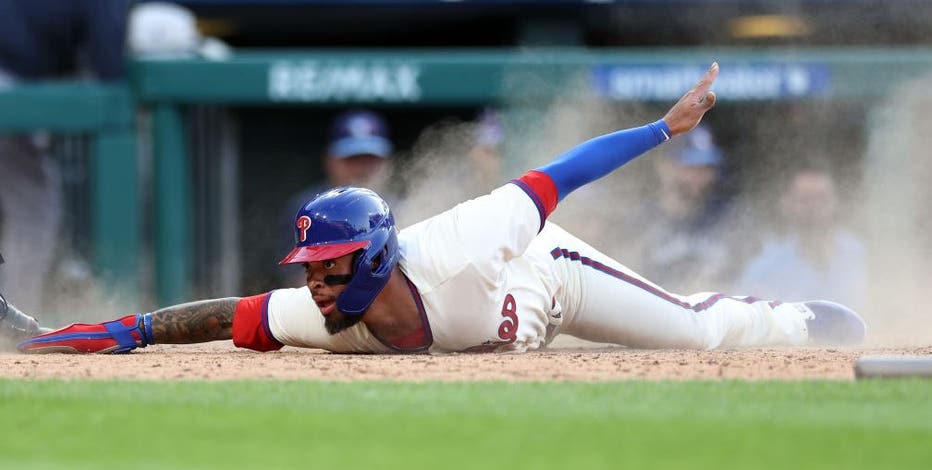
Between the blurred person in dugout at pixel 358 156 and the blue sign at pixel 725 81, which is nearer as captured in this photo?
the blurred person in dugout at pixel 358 156

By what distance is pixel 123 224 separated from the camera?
8680 millimetres

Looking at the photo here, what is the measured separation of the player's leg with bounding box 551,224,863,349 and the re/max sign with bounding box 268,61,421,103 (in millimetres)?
3345

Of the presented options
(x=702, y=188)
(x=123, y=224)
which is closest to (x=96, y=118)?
(x=123, y=224)

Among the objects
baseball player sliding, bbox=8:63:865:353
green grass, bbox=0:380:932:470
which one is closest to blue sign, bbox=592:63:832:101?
baseball player sliding, bbox=8:63:865:353

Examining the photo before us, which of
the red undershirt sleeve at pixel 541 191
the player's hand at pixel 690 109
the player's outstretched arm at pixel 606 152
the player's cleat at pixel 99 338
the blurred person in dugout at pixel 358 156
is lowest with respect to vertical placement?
the player's cleat at pixel 99 338

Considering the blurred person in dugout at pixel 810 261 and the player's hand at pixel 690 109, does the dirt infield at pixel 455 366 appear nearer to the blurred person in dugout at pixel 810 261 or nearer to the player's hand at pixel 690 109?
the player's hand at pixel 690 109

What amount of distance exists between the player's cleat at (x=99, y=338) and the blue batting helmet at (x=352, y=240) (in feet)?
2.63

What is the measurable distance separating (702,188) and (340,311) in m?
4.34

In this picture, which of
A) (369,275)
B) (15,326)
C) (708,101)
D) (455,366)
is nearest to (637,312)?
(708,101)

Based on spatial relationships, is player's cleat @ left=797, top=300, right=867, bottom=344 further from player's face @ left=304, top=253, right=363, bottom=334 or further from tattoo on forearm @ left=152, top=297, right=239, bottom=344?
tattoo on forearm @ left=152, top=297, right=239, bottom=344

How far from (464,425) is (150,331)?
2075 millimetres

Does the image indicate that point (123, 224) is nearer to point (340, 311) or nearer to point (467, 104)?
point (467, 104)

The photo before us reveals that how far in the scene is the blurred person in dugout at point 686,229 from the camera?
8.66m

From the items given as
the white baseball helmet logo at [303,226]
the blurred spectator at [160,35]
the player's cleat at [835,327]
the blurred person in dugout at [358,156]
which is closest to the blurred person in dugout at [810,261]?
the player's cleat at [835,327]
